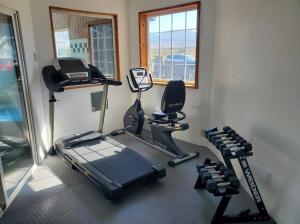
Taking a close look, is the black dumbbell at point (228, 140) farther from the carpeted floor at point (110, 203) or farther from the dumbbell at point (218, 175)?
the carpeted floor at point (110, 203)

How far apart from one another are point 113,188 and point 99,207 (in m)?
0.23

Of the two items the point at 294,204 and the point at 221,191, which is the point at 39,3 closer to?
the point at 221,191

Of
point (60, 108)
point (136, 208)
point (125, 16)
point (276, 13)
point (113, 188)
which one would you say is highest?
point (125, 16)

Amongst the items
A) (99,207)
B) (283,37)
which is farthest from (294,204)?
(99,207)

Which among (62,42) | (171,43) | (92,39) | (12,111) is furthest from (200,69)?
(12,111)

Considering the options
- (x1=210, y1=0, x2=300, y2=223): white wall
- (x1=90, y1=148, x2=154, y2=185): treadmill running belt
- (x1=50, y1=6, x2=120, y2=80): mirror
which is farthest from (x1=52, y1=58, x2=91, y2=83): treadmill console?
(x1=210, y1=0, x2=300, y2=223): white wall

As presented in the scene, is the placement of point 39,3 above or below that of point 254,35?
above

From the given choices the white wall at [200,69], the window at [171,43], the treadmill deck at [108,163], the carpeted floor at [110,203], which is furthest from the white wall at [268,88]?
the treadmill deck at [108,163]

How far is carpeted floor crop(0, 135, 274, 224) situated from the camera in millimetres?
2146

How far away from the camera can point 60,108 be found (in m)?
3.67

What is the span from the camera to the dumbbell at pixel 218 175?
6.61 ft

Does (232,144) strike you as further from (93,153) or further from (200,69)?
(93,153)

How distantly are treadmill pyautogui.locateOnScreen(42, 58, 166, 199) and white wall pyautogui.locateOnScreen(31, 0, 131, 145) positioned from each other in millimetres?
284

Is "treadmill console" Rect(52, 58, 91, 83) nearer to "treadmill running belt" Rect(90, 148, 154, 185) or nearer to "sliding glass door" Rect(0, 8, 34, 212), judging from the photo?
"sliding glass door" Rect(0, 8, 34, 212)
